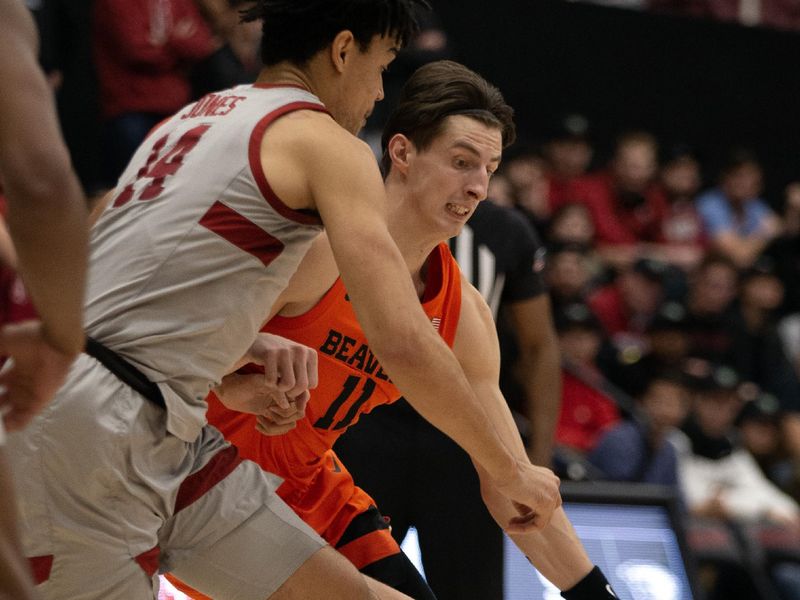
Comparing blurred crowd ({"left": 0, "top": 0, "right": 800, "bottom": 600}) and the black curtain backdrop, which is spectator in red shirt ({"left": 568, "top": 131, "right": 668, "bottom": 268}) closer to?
blurred crowd ({"left": 0, "top": 0, "right": 800, "bottom": 600})

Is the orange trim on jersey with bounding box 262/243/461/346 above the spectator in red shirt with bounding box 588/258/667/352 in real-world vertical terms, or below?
above

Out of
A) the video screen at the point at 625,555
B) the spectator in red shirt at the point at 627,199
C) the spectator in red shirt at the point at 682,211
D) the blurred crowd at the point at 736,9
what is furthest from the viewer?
the blurred crowd at the point at 736,9

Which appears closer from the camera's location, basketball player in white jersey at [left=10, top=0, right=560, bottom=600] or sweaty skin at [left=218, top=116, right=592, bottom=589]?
basketball player in white jersey at [left=10, top=0, right=560, bottom=600]

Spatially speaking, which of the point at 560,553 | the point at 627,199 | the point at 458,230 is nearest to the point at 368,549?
the point at 560,553

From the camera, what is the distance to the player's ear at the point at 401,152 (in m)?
4.09

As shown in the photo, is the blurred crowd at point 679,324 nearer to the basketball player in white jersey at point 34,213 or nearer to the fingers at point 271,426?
the fingers at point 271,426

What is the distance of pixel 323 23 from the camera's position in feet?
10.5

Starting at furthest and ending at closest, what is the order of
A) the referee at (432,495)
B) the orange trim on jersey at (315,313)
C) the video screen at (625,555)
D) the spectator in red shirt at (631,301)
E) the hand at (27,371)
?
the spectator in red shirt at (631,301) → the video screen at (625,555) → the referee at (432,495) → the orange trim on jersey at (315,313) → the hand at (27,371)

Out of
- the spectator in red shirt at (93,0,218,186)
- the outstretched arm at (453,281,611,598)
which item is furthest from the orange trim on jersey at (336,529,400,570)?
the spectator in red shirt at (93,0,218,186)

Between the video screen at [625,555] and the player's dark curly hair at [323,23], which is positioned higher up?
Answer: the player's dark curly hair at [323,23]

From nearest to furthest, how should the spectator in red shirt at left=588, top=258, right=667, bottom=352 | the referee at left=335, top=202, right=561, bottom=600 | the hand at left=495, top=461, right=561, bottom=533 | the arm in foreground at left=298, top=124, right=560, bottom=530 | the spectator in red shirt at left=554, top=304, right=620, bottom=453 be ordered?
the arm in foreground at left=298, top=124, right=560, bottom=530 → the hand at left=495, top=461, right=561, bottom=533 → the referee at left=335, top=202, right=561, bottom=600 → the spectator in red shirt at left=554, top=304, right=620, bottom=453 → the spectator in red shirt at left=588, top=258, right=667, bottom=352

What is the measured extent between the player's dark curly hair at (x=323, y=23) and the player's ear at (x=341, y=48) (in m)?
0.01

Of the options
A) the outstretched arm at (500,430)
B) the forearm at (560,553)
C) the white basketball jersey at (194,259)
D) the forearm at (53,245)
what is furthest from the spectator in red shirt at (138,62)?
the forearm at (53,245)

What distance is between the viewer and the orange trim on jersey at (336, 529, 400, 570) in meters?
3.81
